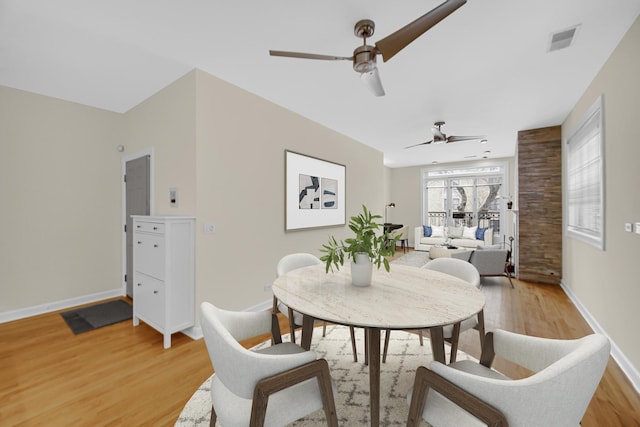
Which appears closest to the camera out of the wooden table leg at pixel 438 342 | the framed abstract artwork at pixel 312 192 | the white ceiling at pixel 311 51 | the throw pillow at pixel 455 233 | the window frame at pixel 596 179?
the wooden table leg at pixel 438 342

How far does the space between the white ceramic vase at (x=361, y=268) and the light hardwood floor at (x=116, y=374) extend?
1360 mm

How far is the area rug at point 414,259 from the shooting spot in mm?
6137

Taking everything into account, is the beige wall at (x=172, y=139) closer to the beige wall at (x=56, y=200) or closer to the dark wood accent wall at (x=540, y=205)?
the beige wall at (x=56, y=200)

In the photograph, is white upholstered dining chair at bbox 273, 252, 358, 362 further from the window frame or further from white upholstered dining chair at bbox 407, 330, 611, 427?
the window frame

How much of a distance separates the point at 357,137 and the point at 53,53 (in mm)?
4090

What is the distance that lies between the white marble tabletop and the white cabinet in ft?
4.05

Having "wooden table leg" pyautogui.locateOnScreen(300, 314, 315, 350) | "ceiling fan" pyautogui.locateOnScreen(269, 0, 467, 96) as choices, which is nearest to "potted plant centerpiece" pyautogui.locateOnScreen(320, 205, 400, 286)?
"wooden table leg" pyautogui.locateOnScreen(300, 314, 315, 350)

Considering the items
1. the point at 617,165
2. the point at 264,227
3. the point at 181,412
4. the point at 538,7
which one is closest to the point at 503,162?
the point at 617,165

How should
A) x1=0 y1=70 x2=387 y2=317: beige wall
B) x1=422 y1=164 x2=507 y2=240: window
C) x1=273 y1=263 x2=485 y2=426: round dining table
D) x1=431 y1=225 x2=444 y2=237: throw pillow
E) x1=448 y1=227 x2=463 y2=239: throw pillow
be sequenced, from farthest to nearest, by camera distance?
1. x1=422 y1=164 x2=507 y2=240: window
2. x1=431 y1=225 x2=444 y2=237: throw pillow
3. x1=448 y1=227 x2=463 y2=239: throw pillow
4. x1=0 y1=70 x2=387 y2=317: beige wall
5. x1=273 y1=263 x2=485 y2=426: round dining table

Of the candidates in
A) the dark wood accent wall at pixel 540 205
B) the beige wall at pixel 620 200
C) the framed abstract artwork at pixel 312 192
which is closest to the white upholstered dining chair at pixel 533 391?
the beige wall at pixel 620 200

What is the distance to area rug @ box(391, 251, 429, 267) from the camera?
20.1ft

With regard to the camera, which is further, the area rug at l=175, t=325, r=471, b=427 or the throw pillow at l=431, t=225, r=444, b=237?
the throw pillow at l=431, t=225, r=444, b=237

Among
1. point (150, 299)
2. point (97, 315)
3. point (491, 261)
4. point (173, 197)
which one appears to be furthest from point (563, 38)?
point (97, 315)

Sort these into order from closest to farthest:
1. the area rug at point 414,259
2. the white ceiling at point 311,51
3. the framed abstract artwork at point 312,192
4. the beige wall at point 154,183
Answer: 1. the white ceiling at point 311,51
2. the beige wall at point 154,183
3. the framed abstract artwork at point 312,192
4. the area rug at point 414,259
